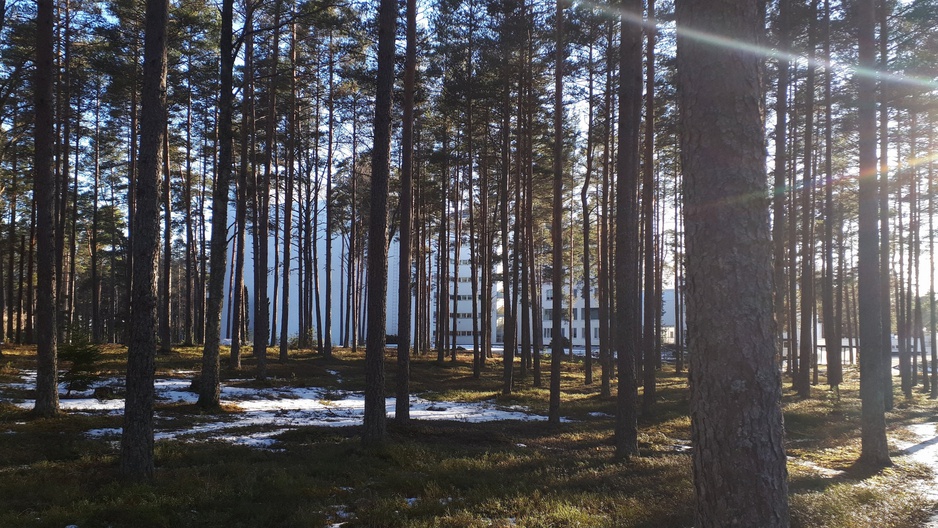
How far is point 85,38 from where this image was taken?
19016mm

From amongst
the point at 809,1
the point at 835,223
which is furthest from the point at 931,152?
the point at 809,1

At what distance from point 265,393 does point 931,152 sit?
2862 cm

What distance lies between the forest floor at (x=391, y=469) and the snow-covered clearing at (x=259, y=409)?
2.5 inches

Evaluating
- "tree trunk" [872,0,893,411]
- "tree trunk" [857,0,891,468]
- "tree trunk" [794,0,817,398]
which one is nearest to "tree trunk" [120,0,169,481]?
"tree trunk" [857,0,891,468]

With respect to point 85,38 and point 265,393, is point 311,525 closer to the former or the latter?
point 265,393

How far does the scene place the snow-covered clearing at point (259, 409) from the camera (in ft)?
34.7

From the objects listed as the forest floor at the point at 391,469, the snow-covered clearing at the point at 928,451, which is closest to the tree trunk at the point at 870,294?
the forest floor at the point at 391,469

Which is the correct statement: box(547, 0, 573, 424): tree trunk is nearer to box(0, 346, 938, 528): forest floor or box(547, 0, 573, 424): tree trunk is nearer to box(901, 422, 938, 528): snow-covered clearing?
box(0, 346, 938, 528): forest floor

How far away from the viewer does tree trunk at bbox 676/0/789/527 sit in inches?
110

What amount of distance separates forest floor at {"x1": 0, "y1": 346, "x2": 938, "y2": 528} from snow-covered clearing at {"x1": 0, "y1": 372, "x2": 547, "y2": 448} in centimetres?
6

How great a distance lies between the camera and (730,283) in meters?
2.88

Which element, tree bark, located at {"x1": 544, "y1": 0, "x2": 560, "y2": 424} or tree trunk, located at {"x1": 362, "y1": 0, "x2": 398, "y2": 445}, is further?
tree bark, located at {"x1": 544, "y1": 0, "x2": 560, "y2": 424}

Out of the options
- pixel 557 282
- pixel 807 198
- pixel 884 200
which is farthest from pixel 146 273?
pixel 807 198

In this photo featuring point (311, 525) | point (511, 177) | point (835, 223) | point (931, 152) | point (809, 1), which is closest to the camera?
point (311, 525)
